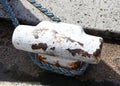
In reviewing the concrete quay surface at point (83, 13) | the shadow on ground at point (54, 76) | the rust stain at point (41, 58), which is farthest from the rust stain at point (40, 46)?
the concrete quay surface at point (83, 13)

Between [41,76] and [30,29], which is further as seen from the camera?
[41,76]

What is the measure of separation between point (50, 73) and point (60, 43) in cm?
29

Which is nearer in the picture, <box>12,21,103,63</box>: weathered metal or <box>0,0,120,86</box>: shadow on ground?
<box>12,21,103,63</box>: weathered metal

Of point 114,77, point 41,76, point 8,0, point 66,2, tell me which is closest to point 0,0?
point 8,0

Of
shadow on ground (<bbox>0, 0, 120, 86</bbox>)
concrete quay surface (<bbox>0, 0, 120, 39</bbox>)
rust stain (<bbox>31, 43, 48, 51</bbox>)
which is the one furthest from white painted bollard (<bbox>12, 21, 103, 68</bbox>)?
concrete quay surface (<bbox>0, 0, 120, 39</bbox>)

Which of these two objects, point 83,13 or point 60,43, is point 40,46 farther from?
point 83,13

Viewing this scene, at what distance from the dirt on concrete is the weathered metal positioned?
123mm

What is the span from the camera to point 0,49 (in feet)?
6.80

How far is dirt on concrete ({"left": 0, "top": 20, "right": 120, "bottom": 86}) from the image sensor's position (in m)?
1.86

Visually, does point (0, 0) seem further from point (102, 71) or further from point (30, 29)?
point (102, 71)

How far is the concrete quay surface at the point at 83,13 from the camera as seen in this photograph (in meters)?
2.00

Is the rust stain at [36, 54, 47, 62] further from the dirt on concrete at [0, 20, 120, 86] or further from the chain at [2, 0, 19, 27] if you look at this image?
the chain at [2, 0, 19, 27]

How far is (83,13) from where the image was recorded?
206cm

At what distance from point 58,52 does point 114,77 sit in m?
0.37
